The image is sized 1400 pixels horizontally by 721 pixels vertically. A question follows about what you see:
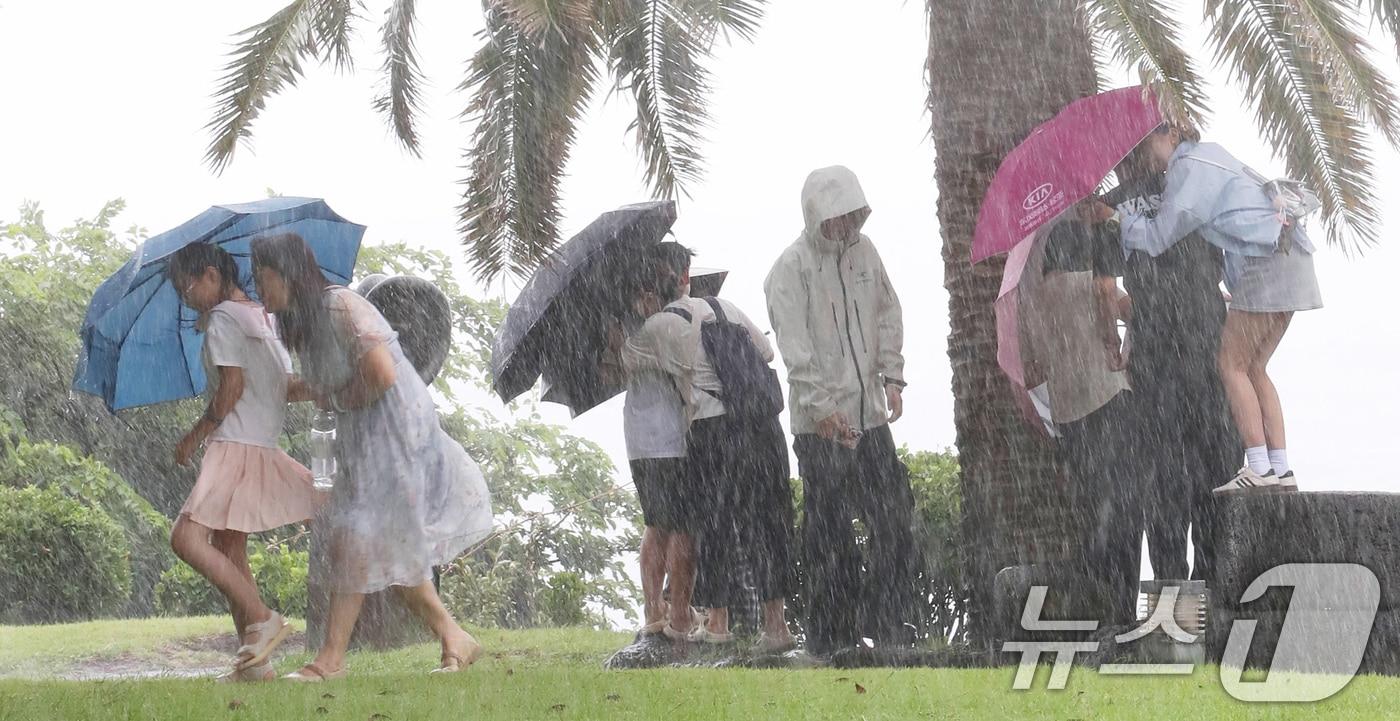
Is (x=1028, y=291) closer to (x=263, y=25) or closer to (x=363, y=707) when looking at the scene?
(x=363, y=707)

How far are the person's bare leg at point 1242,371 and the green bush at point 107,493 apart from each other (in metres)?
15.6

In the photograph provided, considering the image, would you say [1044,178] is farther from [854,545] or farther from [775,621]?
[775,621]

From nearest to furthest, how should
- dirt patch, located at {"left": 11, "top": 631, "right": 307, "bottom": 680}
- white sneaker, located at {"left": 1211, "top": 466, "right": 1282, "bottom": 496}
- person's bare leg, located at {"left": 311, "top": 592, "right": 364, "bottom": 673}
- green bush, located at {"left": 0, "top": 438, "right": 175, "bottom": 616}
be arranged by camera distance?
white sneaker, located at {"left": 1211, "top": 466, "right": 1282, "bottom": 496}
person's bare leg, located at {"left": 311, "top": 592, "right": 364, "bottom": 673}
dirt patch, located at {"left": 11, "top": 631, "right": 307, "bottom": 680}
green bush, located at {"left": 0, "top": 438, "right": 175, "bottom": 616}

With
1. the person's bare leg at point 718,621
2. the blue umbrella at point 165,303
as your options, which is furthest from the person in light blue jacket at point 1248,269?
the blue umbrella at point 165,303

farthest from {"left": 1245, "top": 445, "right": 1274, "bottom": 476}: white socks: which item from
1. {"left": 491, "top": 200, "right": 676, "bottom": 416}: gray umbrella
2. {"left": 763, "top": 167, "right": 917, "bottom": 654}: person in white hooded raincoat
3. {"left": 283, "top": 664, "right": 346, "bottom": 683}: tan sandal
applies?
{"left": 283, "top": 664, "right": 346, "bottom": 683}: tan sandal

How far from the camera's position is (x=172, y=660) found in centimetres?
1000

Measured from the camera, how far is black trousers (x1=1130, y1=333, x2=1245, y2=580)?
5.77 meters

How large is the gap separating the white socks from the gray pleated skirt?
1.79 ft

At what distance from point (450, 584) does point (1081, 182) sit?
7.91 m

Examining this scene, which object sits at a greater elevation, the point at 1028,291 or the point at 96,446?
the point at 96,446

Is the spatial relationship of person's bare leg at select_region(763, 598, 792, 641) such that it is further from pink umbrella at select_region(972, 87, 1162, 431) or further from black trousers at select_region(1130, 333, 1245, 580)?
black trousers at select_region(1130, 333, 1245, 580)

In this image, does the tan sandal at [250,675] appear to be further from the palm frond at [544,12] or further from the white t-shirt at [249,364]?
the palm frond at [544,12]

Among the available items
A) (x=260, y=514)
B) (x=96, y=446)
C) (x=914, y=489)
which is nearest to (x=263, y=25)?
(x=260, y=514)

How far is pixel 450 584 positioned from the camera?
12.3 metres
